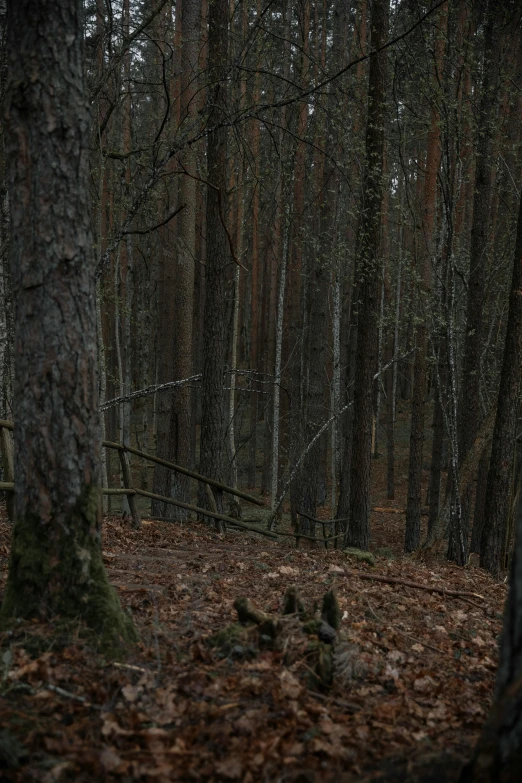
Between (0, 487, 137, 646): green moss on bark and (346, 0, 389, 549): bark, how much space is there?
25.5 ft

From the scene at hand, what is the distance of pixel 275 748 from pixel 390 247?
105ft

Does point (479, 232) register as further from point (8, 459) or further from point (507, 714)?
point (507, 714)

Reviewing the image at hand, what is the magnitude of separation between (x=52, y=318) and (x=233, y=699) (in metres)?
2.30

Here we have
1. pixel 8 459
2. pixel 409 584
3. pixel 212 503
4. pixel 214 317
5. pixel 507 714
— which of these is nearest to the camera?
pixel 507 714

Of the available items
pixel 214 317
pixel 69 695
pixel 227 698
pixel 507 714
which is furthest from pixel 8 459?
pixel 507 714

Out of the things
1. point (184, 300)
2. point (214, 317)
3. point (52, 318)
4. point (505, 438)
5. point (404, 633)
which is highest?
point (184, 300)

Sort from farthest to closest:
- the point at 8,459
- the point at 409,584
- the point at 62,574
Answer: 1. the point at 409,584
2. the point at 8,459
3. the point at 62,574

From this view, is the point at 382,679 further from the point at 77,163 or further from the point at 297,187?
the point at 297,187

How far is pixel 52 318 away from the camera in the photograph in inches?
144

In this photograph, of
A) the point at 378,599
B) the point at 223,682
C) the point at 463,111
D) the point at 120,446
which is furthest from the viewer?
the point at 463,111

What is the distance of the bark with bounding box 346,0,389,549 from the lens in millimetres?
10547

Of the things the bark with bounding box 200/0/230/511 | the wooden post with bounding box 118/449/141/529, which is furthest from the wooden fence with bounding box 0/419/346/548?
the bark with bounding box 200/0/230/511

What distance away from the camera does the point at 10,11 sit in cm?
366

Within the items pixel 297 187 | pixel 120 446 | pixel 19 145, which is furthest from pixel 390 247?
pixel 19 145
